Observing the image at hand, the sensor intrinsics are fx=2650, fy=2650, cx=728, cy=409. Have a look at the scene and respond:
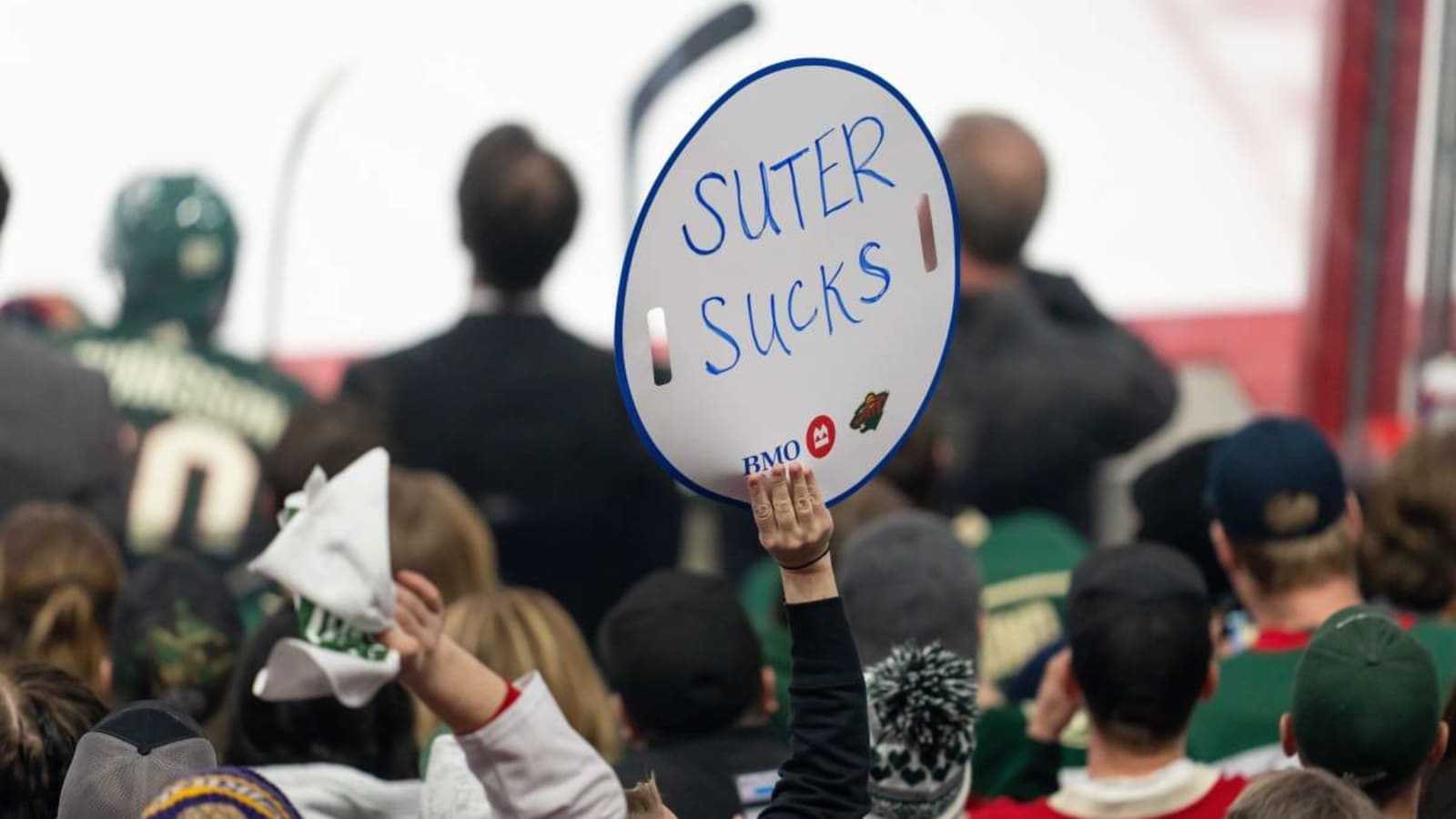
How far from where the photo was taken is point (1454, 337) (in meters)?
5.44

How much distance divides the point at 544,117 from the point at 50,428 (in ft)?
6.45

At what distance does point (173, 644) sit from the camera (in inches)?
115

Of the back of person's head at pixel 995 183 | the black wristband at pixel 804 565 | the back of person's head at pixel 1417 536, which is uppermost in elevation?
the back of person's head at pixel 995 183

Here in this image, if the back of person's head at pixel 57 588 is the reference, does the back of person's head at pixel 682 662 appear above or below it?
below

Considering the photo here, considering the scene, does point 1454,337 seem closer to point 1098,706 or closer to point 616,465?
point 616,465

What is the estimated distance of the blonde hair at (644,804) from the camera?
2.15m

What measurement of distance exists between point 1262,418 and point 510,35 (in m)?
2.63

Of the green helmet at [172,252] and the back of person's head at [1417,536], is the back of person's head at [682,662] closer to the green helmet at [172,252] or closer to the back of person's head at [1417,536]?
the back of person's head at [1417,536]

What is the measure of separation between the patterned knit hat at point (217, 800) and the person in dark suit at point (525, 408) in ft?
6.22

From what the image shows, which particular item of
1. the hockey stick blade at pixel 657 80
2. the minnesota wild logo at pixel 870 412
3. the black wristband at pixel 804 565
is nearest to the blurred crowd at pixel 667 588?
the black wristband at pixel 804 565

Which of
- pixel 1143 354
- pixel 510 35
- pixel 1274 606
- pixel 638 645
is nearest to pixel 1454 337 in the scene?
pixel 1143 354

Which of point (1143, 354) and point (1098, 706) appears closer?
point (1098, 706)

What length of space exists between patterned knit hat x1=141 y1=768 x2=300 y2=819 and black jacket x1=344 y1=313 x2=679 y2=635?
6.20 feet

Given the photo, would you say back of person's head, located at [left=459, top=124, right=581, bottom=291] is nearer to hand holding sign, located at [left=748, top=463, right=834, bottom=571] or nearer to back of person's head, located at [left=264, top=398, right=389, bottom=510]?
back of person's head, located at [left=264, top=398, right=389, bottom=510]
